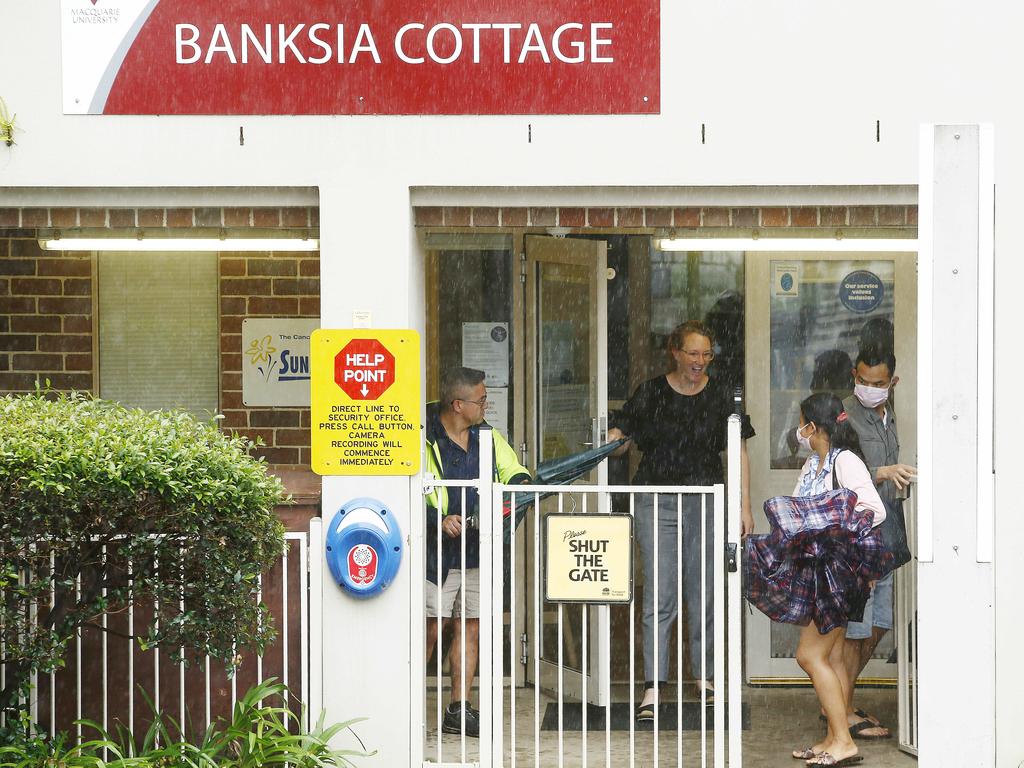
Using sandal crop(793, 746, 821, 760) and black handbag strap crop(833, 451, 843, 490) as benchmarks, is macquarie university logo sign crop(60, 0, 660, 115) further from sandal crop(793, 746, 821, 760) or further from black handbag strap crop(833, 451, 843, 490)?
sandal crop(793, 746, 821, 760)

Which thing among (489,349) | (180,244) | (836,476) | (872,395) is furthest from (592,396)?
(180,244)

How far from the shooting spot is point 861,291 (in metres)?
7.68

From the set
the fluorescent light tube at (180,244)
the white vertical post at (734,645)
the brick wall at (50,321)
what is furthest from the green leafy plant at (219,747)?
the brick wall at (50,321)

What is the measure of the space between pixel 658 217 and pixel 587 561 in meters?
1.60

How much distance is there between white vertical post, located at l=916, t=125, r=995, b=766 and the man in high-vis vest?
11.4ft

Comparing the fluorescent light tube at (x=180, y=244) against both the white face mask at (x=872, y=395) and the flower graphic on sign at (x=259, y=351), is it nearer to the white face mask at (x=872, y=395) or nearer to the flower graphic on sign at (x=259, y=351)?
the flower graphic on sign at (x=259, y=351)

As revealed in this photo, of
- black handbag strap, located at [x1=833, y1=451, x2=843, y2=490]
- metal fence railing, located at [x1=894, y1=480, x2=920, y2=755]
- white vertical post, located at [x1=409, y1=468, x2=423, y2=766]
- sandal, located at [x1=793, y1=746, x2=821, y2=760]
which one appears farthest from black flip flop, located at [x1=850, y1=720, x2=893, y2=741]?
white vertical post, located at [x1=409, y1=468, x2=423, y2=766]

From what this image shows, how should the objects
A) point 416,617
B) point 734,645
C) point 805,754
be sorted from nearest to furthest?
point 734,645, point 416,617, point 805,754

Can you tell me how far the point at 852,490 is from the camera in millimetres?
6188

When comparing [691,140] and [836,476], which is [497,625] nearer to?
[836,476]

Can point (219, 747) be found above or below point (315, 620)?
below

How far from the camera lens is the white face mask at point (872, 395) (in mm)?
7129

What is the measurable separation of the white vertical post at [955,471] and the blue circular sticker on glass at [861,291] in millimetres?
4511

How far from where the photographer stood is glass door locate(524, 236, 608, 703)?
736cm
